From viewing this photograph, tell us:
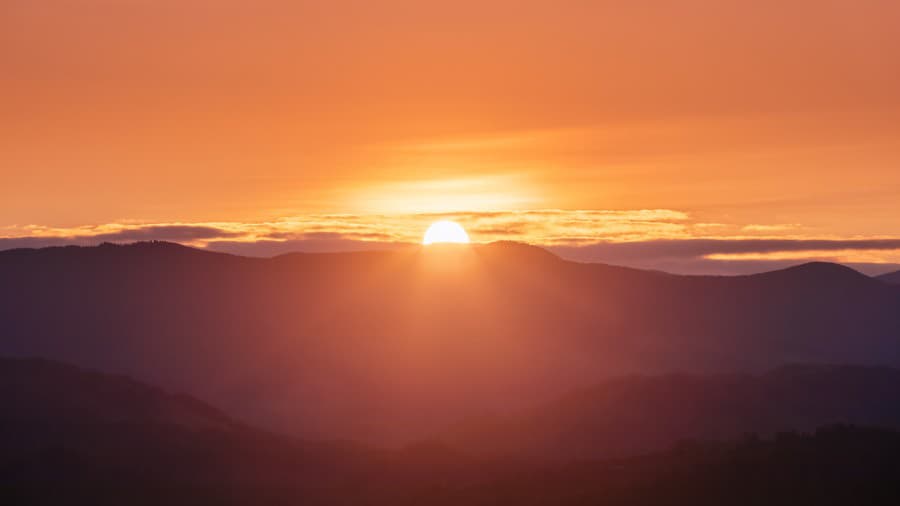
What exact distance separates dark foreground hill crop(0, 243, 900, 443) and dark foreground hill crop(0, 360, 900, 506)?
35360mm

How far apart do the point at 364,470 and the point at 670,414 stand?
24613mm

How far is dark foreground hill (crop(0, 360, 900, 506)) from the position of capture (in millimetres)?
41750

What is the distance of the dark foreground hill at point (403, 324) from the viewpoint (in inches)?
4291

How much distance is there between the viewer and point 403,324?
417ft

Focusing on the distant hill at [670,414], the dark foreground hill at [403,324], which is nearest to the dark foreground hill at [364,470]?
the distant hill at [670,414]

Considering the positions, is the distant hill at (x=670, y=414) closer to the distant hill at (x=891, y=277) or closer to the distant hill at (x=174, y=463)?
the distant hill at (x=174, y=463)

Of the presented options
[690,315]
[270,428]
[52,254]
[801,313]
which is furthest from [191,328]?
[801,313]

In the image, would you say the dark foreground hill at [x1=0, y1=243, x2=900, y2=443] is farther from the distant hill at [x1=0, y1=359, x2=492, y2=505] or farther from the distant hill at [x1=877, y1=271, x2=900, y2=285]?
the distant hill at [x1=0, y1=359, x2=492, y2=505]

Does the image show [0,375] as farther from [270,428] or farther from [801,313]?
[801,313]

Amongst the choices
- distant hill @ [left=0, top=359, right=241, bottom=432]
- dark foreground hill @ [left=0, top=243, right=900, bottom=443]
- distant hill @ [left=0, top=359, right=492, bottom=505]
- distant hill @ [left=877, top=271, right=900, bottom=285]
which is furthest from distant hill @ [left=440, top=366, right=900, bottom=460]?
distant hill @ [left=877, top=271, right=900, bottom=285]

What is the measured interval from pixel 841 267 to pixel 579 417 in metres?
93.4

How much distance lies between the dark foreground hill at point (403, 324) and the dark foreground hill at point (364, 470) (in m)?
35.4

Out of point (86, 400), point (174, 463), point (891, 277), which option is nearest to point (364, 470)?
point (174, 463)

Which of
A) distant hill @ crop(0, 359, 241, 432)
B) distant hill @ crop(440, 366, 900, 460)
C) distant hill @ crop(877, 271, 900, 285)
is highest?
distant hill @ crop(877, 271, 900, 285)
